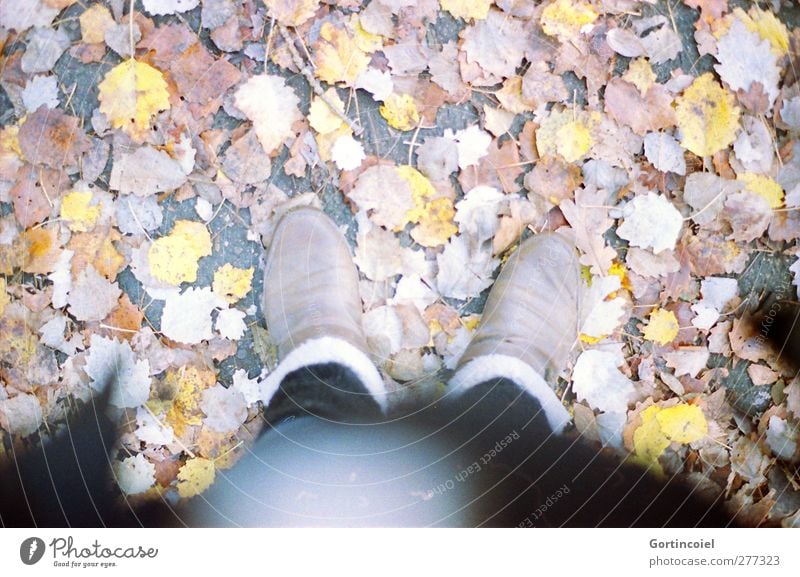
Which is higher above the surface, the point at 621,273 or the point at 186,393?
the point at 621,273

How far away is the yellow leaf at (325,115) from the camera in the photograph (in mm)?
908

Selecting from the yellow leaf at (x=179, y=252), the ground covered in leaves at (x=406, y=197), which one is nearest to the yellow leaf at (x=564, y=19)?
the ground covered in leaves at (x=406, y=197)

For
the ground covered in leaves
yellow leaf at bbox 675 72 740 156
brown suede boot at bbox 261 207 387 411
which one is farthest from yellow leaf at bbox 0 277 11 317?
yellow leaf at bbox 675 72 740 156

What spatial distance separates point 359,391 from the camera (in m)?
0.90

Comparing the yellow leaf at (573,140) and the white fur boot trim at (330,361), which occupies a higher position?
the yellow leaf at (573,140)

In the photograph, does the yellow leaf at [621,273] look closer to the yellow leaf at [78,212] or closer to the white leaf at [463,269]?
the white leaf at [463,269]

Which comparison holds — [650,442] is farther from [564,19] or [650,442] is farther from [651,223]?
[564,19]

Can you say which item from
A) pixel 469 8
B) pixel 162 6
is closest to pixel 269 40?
pixel 162 6

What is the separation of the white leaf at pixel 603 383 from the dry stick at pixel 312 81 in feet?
1.50

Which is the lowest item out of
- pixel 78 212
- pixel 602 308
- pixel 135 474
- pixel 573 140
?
pixel 135 474

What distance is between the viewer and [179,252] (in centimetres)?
89

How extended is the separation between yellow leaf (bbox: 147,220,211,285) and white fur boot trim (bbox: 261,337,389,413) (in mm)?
173

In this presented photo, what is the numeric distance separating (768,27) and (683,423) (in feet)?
1.87

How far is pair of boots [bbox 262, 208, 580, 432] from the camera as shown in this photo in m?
0.91
